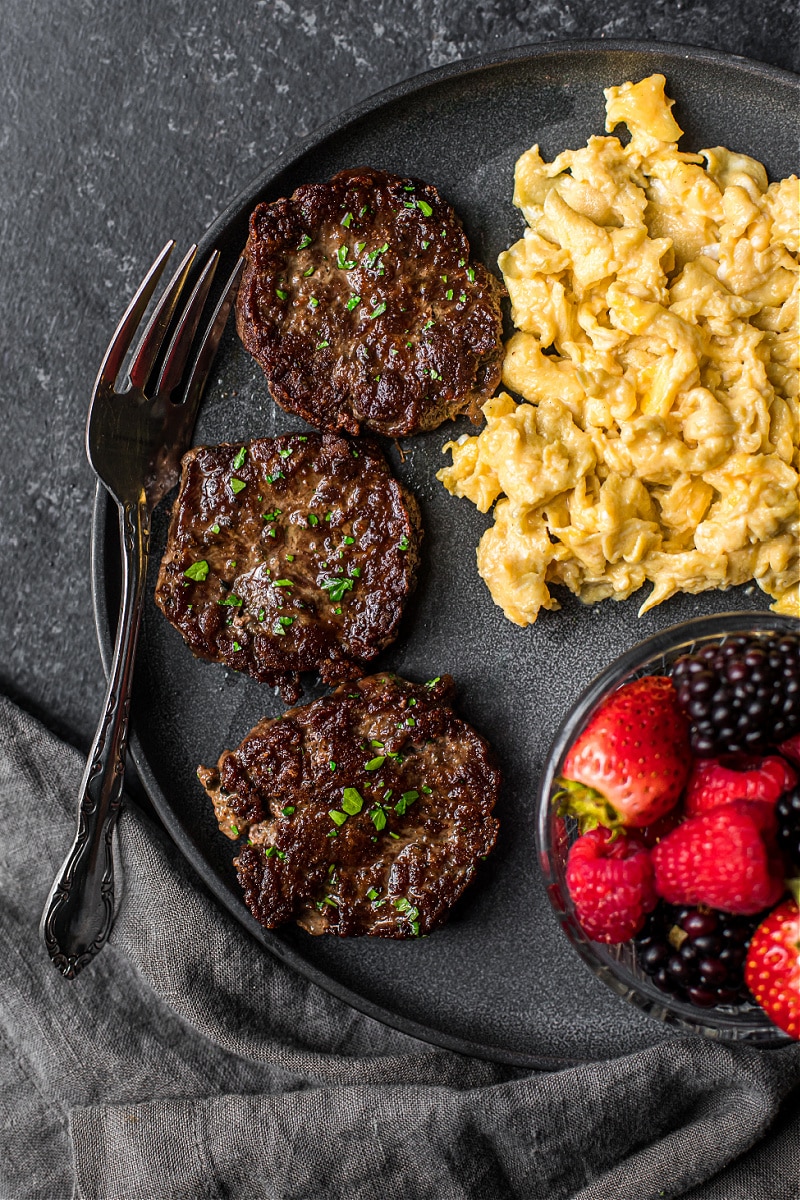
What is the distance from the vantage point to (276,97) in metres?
3.55

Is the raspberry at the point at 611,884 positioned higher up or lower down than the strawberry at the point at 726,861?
lower down

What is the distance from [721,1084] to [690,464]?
2.02 metres

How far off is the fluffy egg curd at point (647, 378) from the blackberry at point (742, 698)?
2.23 feet

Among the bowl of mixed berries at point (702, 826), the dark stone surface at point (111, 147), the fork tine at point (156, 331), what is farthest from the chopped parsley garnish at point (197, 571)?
the bowl of mixed berries at point (702, 826)

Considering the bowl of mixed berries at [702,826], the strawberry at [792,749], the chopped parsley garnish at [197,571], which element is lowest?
the chopped parsley garnish at [197,571]

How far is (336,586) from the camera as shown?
335 centimetres

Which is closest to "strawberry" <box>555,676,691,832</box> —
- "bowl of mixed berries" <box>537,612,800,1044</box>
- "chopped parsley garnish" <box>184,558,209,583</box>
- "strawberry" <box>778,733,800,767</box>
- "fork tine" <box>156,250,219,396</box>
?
A: "bowl of mixed berries" <box>537,612,800,1044</box>

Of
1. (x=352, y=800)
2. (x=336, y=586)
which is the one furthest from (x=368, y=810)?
(x=336, y=586)

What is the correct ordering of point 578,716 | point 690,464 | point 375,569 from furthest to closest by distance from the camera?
1. point 375,569
2. point 690,464
3. point 578,716

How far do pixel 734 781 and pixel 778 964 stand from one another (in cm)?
45

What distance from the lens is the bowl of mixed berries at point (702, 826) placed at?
2453 millimetres

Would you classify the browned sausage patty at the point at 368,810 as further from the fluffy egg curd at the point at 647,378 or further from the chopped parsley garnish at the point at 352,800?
the fluffy egg curd at the point at 647,378

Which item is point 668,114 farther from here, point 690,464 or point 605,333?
point 690,464

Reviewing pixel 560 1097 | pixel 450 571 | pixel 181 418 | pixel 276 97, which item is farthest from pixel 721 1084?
pixel 276 97
